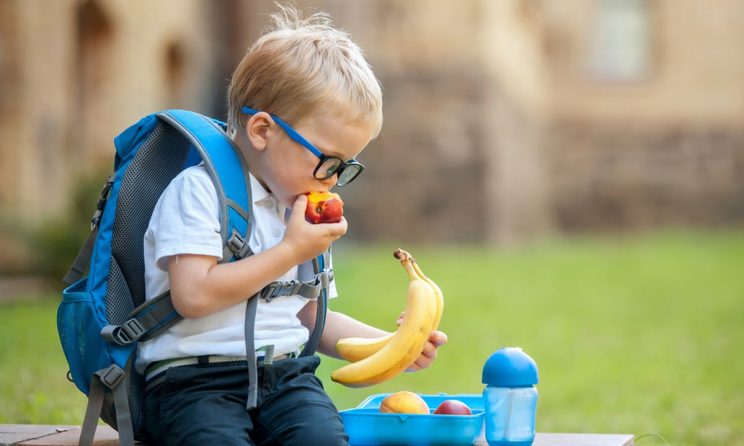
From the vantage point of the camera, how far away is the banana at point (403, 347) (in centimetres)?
266

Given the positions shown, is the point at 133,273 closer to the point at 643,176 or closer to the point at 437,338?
the point at 437,338

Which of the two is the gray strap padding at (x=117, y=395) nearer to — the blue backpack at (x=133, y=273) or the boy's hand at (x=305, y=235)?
the blue backpack at (x=133, y=273)

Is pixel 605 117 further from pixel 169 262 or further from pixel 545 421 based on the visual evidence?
pixel 169 262

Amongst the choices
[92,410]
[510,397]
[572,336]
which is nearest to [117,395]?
[92,410]

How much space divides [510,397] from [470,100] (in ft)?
50.7

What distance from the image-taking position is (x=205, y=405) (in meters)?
2.42

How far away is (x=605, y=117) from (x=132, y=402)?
2300 centimetres

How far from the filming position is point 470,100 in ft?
58.2

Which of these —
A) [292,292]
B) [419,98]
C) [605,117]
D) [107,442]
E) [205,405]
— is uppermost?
[292,292]

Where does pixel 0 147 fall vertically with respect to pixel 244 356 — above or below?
below

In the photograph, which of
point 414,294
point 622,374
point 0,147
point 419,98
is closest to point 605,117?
point 419,98

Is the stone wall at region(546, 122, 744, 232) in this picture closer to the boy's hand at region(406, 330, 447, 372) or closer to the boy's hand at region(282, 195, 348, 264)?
the boy's hand at region(406, 330, 447, 372)

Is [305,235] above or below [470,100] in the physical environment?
above

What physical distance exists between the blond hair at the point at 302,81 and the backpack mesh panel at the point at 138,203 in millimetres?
171
